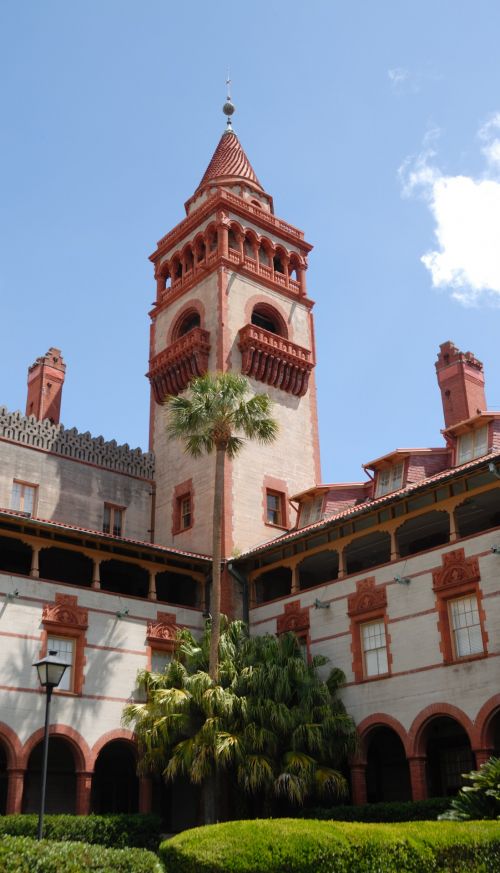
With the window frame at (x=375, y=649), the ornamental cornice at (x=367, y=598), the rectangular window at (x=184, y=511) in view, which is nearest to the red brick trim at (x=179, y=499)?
the rectangular window at (x=184, y=511)

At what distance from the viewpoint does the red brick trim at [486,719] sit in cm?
2509

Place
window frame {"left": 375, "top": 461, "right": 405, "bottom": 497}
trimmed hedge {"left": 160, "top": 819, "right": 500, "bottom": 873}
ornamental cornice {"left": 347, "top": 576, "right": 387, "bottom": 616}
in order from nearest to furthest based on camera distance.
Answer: trimmed hedge {"left": 160, "top": 819, "right": 500, "bottom": 873}
ornamental cornice {"left": 347, "top": 576, "right": 387, "bottom": 616}
window frame {"left": 375, "top": 461, "right": 405, "bottom": 497}

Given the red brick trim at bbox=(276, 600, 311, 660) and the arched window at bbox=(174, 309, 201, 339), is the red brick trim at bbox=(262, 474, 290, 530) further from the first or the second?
the arched window at bbox=(174, 309, 201, 339)

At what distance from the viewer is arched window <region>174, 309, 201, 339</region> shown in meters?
43.0

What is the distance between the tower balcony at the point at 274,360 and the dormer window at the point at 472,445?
10.3 metres

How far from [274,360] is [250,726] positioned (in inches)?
719

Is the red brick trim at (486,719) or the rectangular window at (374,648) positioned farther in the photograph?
the rectangular window at (374,648)

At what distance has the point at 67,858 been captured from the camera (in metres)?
15.9

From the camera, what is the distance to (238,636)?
31.0 metres

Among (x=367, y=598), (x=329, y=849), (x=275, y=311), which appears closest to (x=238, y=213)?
(x=275, y=311)

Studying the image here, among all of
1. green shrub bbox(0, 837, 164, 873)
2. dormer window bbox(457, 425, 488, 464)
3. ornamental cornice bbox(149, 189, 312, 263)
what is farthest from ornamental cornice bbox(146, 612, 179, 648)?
ornamental cornice bbox(149, 189, 312, 263)

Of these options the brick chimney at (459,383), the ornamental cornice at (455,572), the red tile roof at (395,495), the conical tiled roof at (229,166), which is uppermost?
the conical tiled roof at (229,166)

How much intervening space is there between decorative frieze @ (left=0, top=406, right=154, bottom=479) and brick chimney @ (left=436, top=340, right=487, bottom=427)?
42.2ft

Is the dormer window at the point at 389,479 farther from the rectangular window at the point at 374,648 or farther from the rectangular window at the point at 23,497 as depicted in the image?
the rectangular window at the point at 23,497
